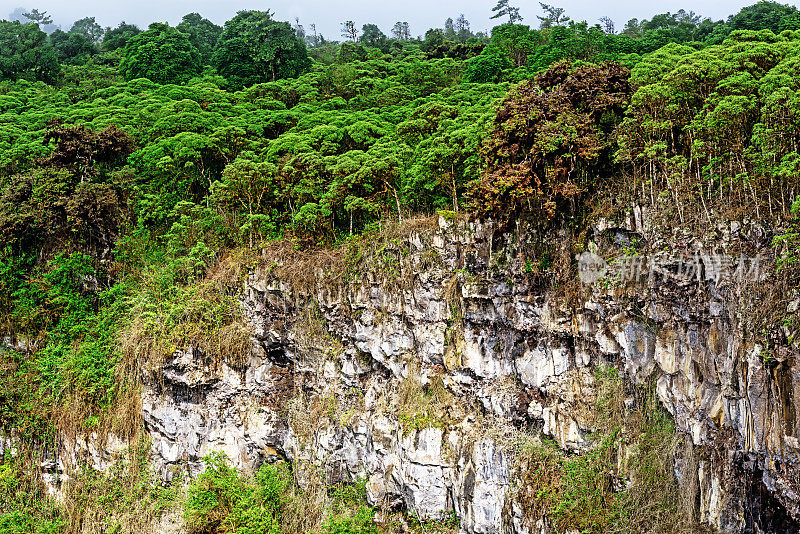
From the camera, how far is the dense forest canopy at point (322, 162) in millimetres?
10781

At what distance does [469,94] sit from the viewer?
18.1 metres

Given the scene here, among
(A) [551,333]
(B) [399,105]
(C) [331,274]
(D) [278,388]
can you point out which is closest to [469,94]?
(B) [399,105]

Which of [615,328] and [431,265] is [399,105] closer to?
[431,265]

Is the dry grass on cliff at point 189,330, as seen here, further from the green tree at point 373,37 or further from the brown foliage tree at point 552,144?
the green tree at point 373,37

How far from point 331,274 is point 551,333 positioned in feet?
17.3

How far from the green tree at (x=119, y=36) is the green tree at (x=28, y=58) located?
6595 millimetres

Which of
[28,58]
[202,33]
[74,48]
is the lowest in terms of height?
[28,58]

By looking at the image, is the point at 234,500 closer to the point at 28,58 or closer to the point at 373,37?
the point at 28,58

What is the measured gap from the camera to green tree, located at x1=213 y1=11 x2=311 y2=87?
26.3 m

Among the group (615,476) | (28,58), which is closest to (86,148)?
(615,476)

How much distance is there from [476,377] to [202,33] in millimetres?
38383

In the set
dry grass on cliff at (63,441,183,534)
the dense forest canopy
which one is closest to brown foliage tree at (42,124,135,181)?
the dense forest canopy

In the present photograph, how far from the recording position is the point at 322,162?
14.6 meters

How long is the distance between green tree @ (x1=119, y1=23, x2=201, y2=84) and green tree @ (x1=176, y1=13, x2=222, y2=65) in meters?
4.67
